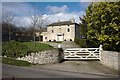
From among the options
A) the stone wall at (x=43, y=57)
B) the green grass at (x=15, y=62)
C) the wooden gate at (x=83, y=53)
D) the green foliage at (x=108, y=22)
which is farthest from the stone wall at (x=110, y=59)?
the green grass at (x=15, y=62)

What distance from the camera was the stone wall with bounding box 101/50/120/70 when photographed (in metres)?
15.4

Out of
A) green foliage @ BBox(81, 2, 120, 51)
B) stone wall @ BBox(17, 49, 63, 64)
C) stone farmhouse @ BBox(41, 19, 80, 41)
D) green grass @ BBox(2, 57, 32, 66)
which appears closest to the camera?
green foliage @ BBox(81, 2, 120, 51)

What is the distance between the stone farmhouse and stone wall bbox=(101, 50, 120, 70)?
42.0 meters

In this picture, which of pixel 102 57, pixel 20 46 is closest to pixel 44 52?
pixel 20 46

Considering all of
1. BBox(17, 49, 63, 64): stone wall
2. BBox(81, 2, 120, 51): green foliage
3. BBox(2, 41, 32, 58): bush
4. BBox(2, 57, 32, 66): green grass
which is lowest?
BBox(2, 57, 32, 66): green grass

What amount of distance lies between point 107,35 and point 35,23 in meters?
18.6

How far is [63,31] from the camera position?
63812mm

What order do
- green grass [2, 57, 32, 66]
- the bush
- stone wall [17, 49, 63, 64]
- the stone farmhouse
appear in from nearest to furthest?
green grass [2, 57, 32, 66] < stone wall [17, 49, 63, 64] < the bush < the stone farmhouse

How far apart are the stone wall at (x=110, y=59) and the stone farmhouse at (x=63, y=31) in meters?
42.0

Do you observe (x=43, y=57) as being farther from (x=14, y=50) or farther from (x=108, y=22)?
(x=108, y=22)

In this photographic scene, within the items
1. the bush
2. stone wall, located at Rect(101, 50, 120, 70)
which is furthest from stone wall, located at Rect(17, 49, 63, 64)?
stone wall, located at Rect(101, 50, 120, 70)

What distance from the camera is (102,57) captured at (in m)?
19.2

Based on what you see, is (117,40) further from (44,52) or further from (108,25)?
(44,52)

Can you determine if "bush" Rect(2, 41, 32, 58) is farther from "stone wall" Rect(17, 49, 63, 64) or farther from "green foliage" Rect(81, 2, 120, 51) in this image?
"green foliage" Rect(81, 2, 120, 51)
